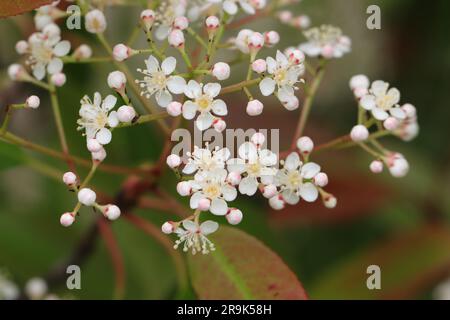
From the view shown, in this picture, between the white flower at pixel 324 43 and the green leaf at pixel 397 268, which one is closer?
the white flower at pixel 324 43

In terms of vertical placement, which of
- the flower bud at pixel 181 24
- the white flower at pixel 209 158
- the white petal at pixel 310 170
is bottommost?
the white flower at pixel 209 158

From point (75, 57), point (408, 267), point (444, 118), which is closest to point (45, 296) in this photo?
point (75, 57)

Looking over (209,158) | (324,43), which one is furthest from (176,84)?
(324,43)

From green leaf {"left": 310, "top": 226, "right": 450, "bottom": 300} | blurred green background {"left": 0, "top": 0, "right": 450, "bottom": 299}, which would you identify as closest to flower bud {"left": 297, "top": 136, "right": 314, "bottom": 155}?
blurred green background {"left": 0, "top": 0, "right": 450, "bottom": 299}

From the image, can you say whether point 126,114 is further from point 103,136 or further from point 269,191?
point 269,191

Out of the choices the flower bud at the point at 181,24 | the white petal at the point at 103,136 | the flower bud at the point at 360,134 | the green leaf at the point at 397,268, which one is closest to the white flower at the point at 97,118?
the white petal at the point at 103,136

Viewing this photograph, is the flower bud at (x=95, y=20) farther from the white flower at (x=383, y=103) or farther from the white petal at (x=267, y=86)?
the white flower at (x=383, y=103)

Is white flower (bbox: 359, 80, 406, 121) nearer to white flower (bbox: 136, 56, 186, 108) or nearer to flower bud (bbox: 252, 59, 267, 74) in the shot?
flower bud (bbox: 252, 59, 267, 74)

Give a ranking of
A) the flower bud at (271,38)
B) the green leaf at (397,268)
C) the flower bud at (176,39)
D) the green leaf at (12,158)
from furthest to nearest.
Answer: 1. the green leaf at (397,268)
2. the green leaf at (12,158)
3. the flower bud at (271,38)
4. the flower bud at (176,39)
